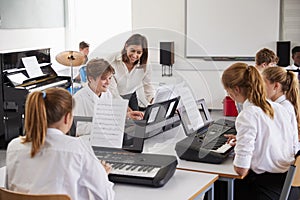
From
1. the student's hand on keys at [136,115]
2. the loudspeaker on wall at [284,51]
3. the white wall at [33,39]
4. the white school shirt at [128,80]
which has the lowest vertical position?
the student's hand on keys at [136,115]

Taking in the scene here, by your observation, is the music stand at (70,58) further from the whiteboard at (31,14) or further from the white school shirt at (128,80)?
the white school shirt at (128,80)

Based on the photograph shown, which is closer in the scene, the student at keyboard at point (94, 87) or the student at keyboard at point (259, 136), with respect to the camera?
the student at keyboard at point (259, 136)

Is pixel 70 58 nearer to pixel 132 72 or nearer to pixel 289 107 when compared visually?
pixel 132 72

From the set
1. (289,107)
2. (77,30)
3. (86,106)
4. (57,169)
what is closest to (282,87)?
(289,107)

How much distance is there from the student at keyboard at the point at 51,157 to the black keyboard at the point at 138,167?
280 millimetres

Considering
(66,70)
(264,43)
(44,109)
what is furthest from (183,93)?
(66,70)

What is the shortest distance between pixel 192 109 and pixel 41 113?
1.21m

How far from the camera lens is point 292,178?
2.23 meters

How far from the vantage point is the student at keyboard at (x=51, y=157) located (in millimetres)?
1739

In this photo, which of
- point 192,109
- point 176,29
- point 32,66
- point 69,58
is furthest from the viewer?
point 176,29

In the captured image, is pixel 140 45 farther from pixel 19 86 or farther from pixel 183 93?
pixel 19 86

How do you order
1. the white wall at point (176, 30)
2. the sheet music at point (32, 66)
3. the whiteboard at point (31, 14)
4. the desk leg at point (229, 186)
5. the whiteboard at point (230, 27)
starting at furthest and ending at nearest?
the white wall at point (176, 30) < the whiteboard at point (230, 27) < the sheet music at point (32, 66) < the whiteboard at point (31, 14) < the desk leg at point (229, 186)

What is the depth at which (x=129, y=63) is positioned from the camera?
2.96m

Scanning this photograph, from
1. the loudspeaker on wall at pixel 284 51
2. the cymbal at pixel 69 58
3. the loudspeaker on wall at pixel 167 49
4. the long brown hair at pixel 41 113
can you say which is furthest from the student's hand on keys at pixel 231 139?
the cymbal at pixel 69 58
